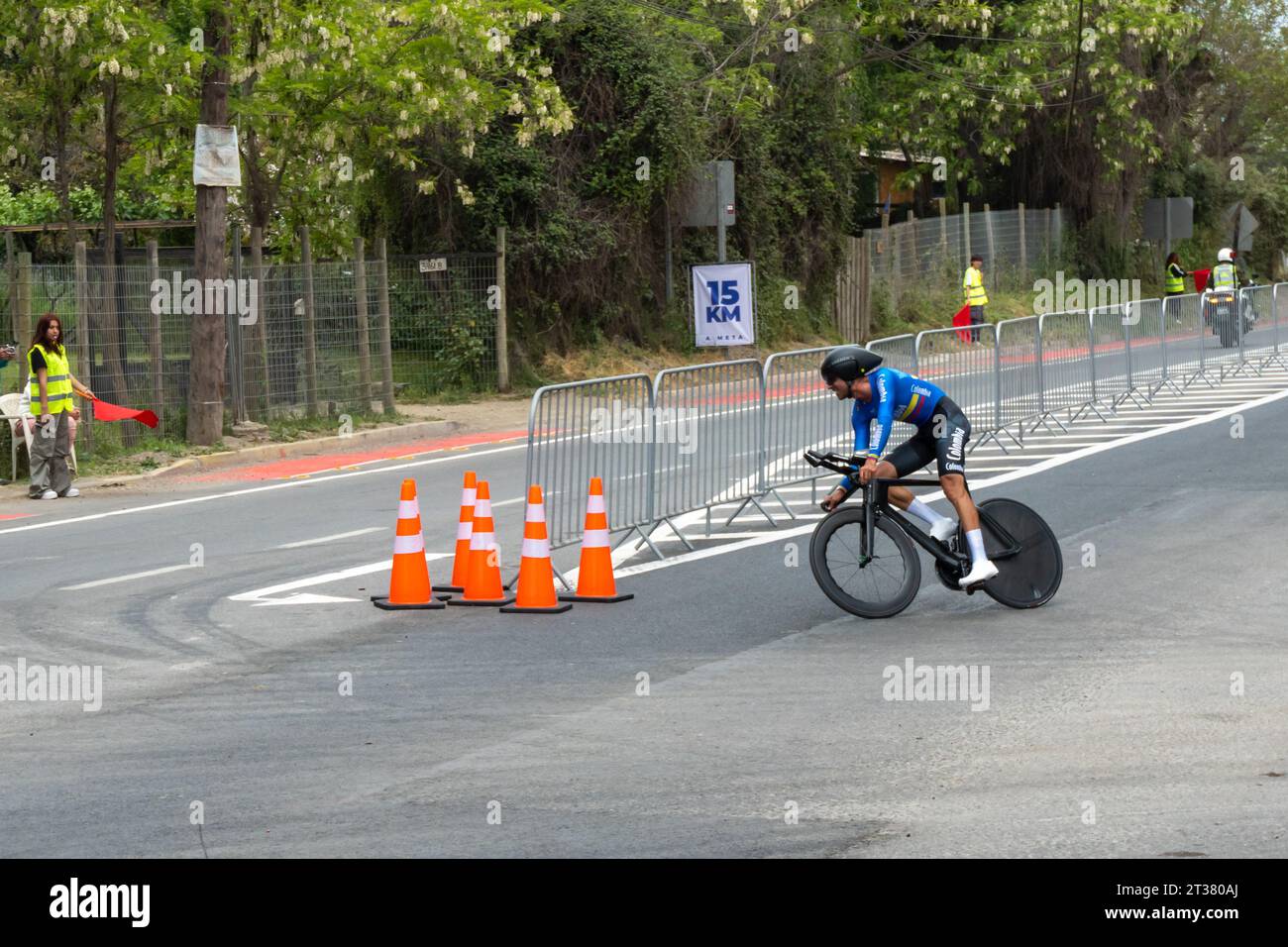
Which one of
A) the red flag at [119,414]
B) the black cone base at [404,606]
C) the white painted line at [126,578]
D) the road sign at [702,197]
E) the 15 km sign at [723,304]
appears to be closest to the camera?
the black cone base at [404,606]

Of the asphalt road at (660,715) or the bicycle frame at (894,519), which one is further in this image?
the bicycle frame at (894,519)

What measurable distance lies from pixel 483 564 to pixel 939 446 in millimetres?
2846

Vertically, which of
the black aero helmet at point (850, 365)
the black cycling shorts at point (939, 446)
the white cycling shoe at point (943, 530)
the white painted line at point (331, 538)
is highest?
the black aero helmet at point (850, 365)

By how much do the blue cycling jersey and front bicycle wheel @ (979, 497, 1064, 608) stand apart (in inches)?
26.8

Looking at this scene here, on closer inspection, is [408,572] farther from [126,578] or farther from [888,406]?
[888,406]

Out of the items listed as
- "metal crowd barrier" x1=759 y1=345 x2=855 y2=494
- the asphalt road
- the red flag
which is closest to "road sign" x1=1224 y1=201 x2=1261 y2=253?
the red flag

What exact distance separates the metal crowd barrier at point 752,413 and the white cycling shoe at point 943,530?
8.61ft

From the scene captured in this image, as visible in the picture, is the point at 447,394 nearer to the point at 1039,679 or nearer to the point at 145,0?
the point at 145,0

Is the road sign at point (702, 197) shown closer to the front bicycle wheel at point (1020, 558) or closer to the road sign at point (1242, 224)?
the road sign at point (1242, 224)

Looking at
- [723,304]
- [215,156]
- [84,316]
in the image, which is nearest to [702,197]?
[723,304]

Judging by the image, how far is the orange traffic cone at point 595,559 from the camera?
11078 mm

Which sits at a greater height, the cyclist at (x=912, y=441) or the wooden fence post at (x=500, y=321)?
the wooden fence post at (x=500, y=321)

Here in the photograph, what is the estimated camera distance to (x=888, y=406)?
33.7 ft

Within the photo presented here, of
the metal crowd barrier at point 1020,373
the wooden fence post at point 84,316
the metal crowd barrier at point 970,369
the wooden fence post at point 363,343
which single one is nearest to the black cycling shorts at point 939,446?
the metal crowd barrier at point 970,369
